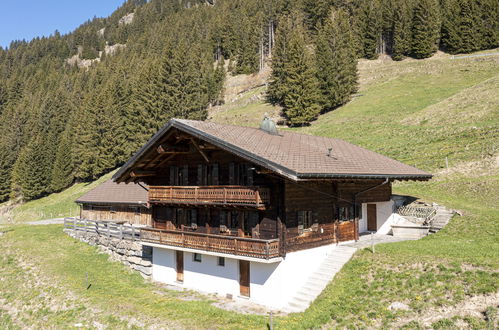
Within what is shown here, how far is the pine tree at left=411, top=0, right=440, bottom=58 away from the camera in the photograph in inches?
3191

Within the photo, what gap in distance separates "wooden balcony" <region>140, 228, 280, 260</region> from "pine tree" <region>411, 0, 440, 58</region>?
7996 cm

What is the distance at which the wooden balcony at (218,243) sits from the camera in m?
16.9

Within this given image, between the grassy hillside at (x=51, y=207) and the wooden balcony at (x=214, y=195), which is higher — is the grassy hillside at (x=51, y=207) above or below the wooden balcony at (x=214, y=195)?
below

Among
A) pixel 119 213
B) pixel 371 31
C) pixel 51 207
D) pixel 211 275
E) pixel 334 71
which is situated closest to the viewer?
pixel 211 275

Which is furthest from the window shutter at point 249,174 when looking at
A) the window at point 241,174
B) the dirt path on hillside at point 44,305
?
the dirt path on hillside at point 44,305

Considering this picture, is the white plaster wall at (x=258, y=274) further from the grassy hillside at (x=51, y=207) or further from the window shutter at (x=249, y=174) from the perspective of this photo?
the grassy hillside at (x=51, y=207)

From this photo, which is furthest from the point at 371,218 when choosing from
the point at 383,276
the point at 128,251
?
the point at 128,251

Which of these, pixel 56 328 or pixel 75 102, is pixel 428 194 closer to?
pixel 56 328

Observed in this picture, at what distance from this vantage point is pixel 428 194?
30.7 metres

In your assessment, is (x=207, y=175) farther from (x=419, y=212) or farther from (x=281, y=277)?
(x=419, y=212)

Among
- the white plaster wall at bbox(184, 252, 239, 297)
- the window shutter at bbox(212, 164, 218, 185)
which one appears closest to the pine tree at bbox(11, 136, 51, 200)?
the white plaster wall at bbox(184, 252, 239, 297)

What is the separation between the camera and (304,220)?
1911cm

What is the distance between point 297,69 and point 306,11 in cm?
4713

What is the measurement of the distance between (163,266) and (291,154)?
11645 millimetres
